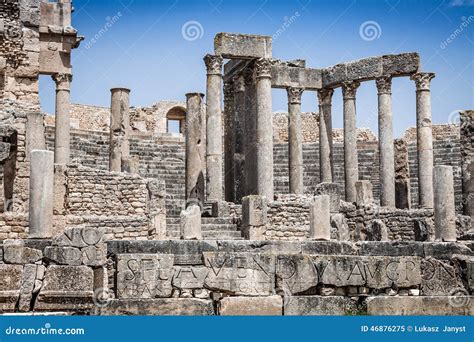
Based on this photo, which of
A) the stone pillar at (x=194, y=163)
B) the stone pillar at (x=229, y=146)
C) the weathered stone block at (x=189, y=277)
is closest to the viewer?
the weathered stone block at (x=189, y=277)

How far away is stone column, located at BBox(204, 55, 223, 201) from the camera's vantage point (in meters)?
22.7

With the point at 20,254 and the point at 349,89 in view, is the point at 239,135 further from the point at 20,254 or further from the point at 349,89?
the point at 20,254

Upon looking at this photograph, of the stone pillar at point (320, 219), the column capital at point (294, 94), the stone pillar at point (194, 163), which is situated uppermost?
the column capital at point (294, 94)

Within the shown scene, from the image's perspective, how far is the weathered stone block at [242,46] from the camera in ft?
76.6

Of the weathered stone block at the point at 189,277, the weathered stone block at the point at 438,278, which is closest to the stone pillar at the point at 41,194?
the weathered stone block at the point at 189,277

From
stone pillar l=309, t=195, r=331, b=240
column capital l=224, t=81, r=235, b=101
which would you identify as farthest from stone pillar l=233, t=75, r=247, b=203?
stone pillar l=309, t=195, r=331, b=240

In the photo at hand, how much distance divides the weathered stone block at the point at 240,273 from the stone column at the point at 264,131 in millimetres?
11650

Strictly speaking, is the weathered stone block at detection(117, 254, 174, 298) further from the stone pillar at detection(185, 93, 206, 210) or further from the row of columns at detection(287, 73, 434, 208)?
the row of columns at detection(287, 73, 434, 208)

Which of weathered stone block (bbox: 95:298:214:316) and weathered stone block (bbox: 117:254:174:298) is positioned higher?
weathered stone block (bbox: 117:254:174:298)

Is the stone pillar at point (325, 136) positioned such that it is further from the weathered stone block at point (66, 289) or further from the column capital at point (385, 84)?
the weathered stone block at point (66, 289)

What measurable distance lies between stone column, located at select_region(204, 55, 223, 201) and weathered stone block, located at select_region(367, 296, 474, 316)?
11.6m

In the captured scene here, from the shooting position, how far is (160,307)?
10.5 m

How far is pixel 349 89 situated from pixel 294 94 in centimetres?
200

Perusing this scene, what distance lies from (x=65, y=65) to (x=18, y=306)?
16993 millimetres
